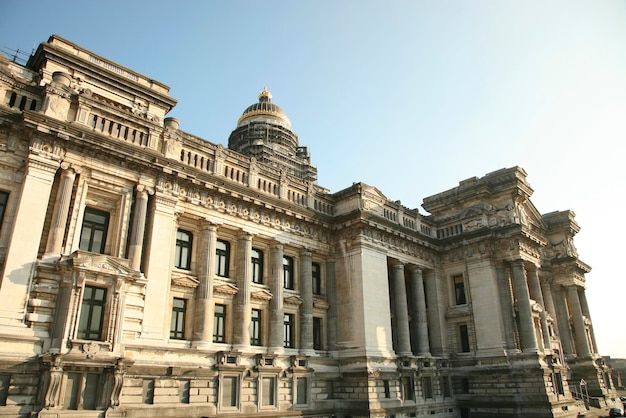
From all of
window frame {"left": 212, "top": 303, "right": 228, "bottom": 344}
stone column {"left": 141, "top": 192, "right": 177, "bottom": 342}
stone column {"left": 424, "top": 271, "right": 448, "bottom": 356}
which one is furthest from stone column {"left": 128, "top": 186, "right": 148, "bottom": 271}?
stone column {"left": 424, "top": 271, "right": 448, "bottom": 356}

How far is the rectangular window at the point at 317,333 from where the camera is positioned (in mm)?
32031

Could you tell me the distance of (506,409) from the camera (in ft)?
113

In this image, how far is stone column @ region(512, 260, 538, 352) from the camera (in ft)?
117

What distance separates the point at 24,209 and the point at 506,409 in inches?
1303

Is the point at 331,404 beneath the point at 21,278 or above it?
beneath

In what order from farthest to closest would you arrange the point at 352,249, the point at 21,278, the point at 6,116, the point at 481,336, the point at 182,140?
1. the point at 481,336
2. the point at 352,249
3. the point at 182,140
4. the point at 6,116
5. the point at 21,278

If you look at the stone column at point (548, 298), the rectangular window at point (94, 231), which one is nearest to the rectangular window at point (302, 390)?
the rectangular window at point (94, 231)

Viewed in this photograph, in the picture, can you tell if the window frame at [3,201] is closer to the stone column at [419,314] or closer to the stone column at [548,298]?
the stone column at [419,314]

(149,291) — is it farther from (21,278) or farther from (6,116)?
(6,116)

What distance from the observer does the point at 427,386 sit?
35000 millimetres

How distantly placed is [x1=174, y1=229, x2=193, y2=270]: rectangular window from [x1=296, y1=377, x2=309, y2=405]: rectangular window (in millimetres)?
9771

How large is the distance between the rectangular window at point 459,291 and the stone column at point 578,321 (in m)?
16.2

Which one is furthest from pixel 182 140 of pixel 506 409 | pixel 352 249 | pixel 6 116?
pixel 506 409

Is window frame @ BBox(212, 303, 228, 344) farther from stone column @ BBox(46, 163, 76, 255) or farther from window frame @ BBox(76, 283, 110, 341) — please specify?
stone column @ BBox(46, 163, 76, 255)
